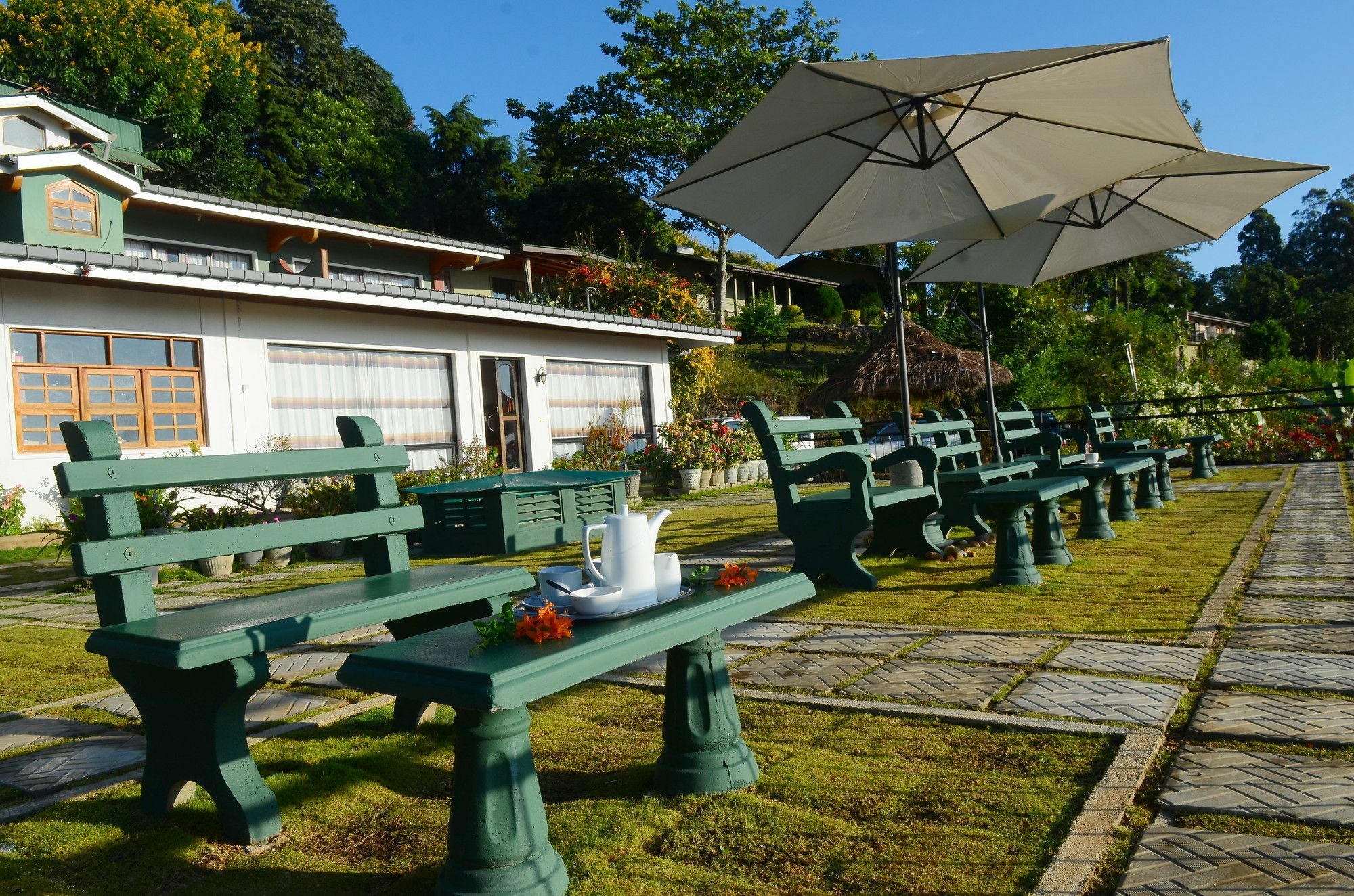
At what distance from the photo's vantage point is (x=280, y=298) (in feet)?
40.4

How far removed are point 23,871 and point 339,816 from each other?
0.76m

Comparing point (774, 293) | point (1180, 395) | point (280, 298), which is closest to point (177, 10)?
point (774, 293)

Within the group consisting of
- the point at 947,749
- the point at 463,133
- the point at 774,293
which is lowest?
the point at 947,749

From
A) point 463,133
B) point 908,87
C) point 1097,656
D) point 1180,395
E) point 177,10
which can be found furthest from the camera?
point 463,133

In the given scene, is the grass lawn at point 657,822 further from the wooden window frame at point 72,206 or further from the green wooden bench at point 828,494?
the wooden window frame at point 72,206

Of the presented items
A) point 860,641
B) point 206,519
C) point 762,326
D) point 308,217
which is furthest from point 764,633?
point 762,326

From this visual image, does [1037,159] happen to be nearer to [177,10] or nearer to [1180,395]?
[1180,395]

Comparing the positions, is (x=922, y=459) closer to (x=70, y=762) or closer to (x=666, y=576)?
(x=666, y=576)

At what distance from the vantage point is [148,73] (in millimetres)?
35531

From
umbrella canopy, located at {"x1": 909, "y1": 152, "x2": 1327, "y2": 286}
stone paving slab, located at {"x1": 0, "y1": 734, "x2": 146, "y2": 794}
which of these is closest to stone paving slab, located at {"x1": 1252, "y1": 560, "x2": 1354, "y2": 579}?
umbrella canopy, located at {"x1": 909, "y1": 152, "x2": 1327, "y2": 286}

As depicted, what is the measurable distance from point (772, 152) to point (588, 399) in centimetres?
1154

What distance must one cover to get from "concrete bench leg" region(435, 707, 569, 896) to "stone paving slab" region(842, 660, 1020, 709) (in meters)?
1.85

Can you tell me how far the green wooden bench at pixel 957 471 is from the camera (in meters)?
6.79

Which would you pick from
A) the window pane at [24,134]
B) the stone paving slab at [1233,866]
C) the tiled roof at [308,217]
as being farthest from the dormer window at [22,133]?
the stone paving slab at [1233,866]
